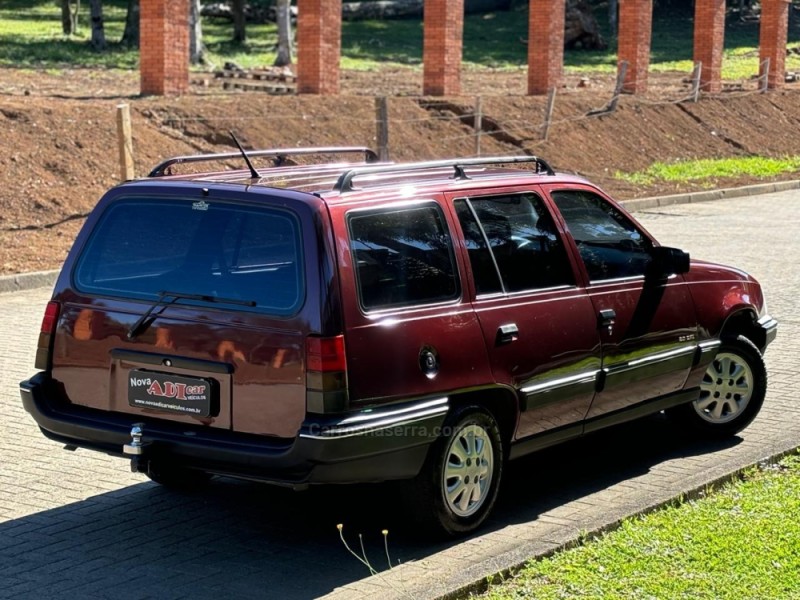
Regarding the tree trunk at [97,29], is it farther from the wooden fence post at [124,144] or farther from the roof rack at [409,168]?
the roof rack at [409,168]

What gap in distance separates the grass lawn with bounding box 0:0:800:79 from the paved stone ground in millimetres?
26676

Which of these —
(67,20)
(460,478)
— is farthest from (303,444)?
(67,20)

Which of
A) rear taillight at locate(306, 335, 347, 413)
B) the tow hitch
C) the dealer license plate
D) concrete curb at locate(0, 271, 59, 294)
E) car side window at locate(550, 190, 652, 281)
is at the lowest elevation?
concrete curb at locate(0, 271, 59, 294)

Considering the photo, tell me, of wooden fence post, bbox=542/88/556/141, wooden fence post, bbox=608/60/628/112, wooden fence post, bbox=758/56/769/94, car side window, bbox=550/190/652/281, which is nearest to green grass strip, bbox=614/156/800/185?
wooden fence post, bbox=542/88/556/141

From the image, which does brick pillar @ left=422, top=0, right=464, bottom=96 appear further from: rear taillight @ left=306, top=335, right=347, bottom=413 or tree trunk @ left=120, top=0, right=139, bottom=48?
rear taillight @ left=306, top=335, right=347, bottom=413

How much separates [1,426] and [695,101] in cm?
2862

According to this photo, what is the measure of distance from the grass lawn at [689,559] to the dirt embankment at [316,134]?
10.5m

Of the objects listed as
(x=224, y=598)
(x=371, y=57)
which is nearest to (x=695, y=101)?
(x=371, y=57)

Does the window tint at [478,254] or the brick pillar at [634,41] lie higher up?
the brick pillar at [634,41]

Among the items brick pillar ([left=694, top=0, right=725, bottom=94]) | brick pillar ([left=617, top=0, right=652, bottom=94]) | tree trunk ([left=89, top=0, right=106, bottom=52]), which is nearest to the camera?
brick pillar ([left=617, top=0, right=652, bottom=94])

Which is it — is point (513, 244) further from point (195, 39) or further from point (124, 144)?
point (195, 39)

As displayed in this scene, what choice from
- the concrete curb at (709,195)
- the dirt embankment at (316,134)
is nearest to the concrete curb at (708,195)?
the concrete curb at (709,195)

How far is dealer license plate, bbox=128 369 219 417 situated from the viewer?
20.3ft

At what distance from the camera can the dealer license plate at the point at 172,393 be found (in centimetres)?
618
